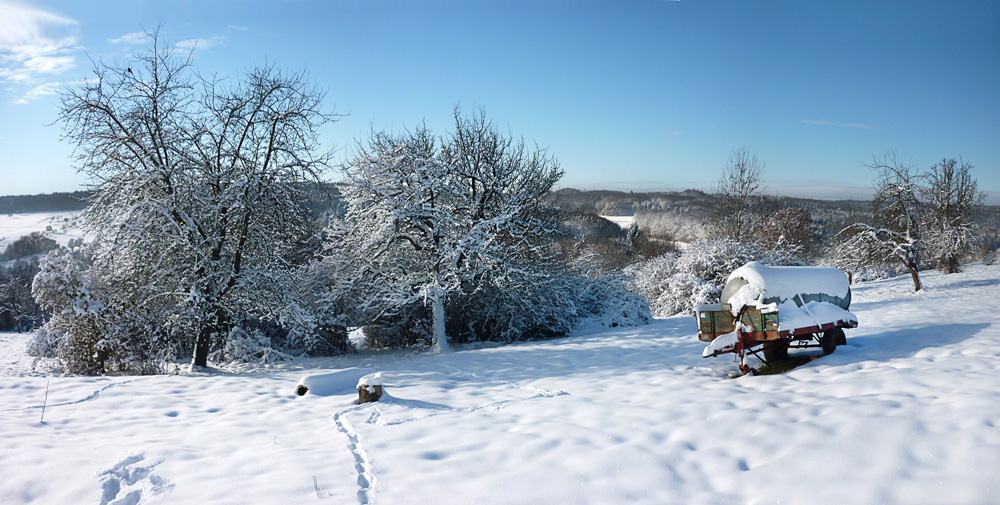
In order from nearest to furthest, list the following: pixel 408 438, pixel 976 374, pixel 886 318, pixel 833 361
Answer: pixel 408 438
pixel 976 374
pixel 833 361
pixel 886 318

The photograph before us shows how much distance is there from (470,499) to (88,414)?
615 centimetres

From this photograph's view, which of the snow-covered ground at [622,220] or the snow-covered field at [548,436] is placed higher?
the snow-covered ground at [622,220]

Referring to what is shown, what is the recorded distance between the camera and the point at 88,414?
271 inches

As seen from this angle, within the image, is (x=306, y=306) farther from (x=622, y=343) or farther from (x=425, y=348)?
(x=622, y=343)

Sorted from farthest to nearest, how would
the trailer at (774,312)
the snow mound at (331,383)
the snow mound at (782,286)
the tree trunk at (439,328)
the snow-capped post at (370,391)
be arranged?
the tree trunk at (439,328) → the snow mound at (782,286) → the trailer at (774,312) → the snow mound at (331,383) → the snow-capped post at (370,391)

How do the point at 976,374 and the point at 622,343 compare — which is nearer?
the point at 976,374

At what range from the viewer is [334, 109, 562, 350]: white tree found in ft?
47.8

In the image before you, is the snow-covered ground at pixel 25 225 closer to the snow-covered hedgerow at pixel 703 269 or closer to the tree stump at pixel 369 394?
the snow-covered hedgerow at pixel 703 269

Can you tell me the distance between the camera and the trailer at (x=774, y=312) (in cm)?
826

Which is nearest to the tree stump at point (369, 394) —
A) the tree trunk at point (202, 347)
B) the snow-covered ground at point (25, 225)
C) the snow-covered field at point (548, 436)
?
the snow-covered field at point (548, 436)

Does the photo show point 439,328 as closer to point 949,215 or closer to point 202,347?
point 202,347

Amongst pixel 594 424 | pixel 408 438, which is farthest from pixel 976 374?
pixel 408 438

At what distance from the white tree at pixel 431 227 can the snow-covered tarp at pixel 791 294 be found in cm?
698

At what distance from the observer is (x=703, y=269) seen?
22328 mm
